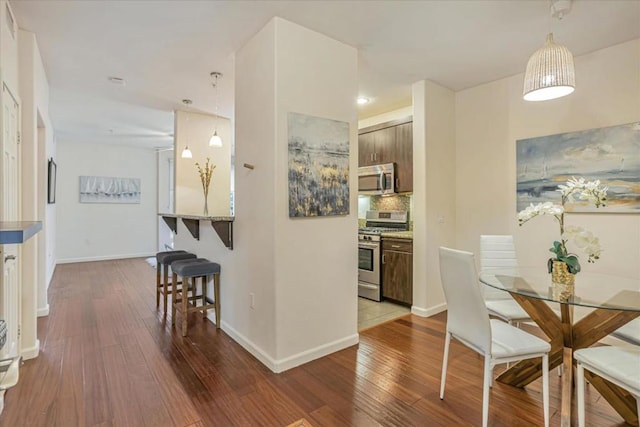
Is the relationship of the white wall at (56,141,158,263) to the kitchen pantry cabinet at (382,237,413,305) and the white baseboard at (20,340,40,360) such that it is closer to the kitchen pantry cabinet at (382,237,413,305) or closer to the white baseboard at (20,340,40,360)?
the white baseboard at (20,340,40,360)

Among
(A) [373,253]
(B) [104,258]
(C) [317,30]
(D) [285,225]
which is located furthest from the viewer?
(B) [104,258]

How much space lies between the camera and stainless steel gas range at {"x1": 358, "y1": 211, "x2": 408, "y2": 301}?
4.39m

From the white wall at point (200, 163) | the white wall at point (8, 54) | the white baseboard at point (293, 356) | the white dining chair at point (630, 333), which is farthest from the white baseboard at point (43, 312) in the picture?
the white dining chair at point (630, 333)

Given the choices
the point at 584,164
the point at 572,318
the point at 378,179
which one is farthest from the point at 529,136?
the point at 572,318

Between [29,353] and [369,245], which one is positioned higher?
[369,245]

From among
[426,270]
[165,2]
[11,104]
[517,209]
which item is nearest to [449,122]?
[517,209]

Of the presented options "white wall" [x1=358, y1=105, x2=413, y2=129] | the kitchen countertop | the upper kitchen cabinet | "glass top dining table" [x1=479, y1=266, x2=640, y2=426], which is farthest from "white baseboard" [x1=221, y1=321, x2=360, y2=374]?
"white wall" [x1=358, y1=105, x2=413, y2=129]

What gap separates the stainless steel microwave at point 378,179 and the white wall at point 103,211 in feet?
18.9

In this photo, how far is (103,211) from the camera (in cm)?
754

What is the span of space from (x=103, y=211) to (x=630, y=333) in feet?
28.9

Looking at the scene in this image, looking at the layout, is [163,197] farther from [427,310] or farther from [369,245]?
[427,310]

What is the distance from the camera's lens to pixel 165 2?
7.57ft

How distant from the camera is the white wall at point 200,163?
→ 15.8ft

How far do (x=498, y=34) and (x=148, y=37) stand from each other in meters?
2.95
